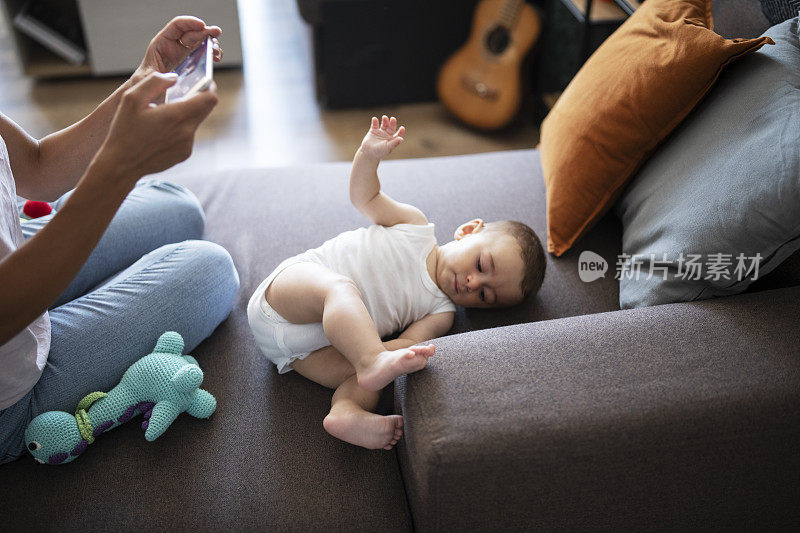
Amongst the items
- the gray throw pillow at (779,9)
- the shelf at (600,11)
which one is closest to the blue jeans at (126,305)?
the gray throw pillow at (779,9)

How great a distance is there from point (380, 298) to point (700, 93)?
75cm

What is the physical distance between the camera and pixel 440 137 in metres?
2.77

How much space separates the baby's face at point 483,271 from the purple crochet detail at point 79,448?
0.71m

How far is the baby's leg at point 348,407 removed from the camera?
3.46 feet

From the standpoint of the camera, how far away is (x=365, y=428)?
41.4 inches

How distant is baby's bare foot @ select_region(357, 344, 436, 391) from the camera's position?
965 millimetres

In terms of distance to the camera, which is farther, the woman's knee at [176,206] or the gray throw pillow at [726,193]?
the woman's knee at [176,206]

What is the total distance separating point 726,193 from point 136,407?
107 centimetres

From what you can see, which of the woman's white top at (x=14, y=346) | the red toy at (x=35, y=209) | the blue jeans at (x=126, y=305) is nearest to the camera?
the woman's white top at (x=14, y=346)

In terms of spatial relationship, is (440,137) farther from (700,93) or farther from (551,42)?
(700,93)

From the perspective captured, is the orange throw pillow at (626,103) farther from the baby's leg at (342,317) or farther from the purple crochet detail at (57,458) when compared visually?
the purple crochet detail at (57,458)

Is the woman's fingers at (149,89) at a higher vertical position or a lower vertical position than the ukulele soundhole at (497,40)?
higher

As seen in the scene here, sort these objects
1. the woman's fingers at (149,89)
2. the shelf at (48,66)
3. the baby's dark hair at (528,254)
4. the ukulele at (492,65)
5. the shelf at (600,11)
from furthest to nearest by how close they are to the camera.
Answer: the shelf at (48,66) < the ukulele at (492,65) < the shelf at (600,11) < the baby's dark hair at (528,254) < the woman's fingers at (149,89)

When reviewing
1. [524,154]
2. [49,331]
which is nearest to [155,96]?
[49,331]
